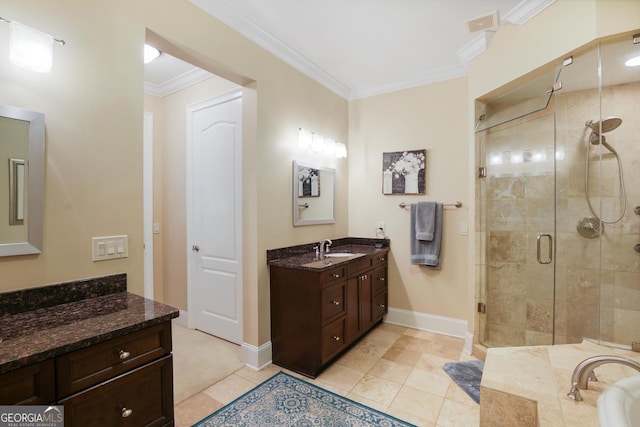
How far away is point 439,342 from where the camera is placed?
296cm

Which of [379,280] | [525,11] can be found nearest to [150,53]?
[525,11]

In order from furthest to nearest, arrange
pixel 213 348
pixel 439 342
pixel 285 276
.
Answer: pixel 439 342 < pixel 213 348 < pixel 285 276

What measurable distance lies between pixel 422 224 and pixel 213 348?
2.38 meters

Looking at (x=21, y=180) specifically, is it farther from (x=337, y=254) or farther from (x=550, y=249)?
(x=550, y=249)

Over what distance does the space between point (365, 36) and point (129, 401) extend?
2841 millimetres

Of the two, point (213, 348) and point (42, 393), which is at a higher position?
point (42, 393)

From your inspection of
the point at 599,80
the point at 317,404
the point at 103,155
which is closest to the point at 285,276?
the point at 317,404

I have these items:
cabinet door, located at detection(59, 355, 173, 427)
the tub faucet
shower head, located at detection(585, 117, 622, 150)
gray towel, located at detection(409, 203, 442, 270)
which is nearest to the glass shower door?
shower head, located at detection(585, 117, 622, 150)

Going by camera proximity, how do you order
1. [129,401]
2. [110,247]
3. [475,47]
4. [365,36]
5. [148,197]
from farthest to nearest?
[148,197]
[475,47]
[365,36]
[110,247]
[129,401]

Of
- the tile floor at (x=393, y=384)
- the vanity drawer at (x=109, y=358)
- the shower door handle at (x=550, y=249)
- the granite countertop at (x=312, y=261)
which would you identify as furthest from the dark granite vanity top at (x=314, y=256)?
the shower door handle at (x=550, y=249)

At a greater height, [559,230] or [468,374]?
[559,230]

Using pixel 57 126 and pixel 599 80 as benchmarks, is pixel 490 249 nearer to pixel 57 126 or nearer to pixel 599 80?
pixel 599 80

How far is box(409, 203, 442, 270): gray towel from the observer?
3.09 meters

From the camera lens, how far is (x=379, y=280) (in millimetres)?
3252
